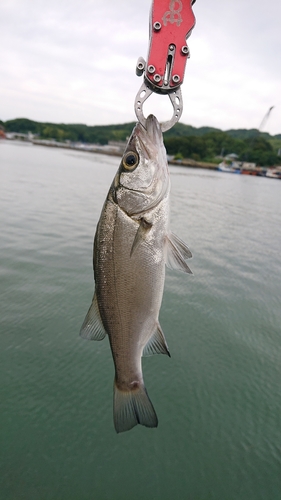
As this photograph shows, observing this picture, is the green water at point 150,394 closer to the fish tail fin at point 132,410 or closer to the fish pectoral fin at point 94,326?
the fish tail fin at point 132,410

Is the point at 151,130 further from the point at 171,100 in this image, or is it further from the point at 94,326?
the point at 94,326

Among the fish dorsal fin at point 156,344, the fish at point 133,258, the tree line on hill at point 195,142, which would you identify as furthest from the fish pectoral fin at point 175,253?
the tree line on hill at point 195,142

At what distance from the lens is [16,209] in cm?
1345

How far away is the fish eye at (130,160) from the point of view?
7.54 ft

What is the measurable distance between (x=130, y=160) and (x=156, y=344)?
1444 millimetres

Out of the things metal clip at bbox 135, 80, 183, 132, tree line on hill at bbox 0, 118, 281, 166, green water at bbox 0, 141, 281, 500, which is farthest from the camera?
tree line on hill at bbox 0, 118, 281, 166

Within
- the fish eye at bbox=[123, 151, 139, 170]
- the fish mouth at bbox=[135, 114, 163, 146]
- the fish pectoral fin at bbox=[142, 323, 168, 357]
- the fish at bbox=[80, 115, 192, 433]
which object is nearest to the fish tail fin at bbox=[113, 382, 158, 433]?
the fish at bbox=[80, 115, 192, 433]

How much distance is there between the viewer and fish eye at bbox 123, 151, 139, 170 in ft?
7.54

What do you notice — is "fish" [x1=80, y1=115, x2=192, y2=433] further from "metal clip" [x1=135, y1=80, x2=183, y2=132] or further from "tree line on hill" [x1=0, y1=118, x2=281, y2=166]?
"tree line on hill" [x1=0, y1=118, x2=281, y2=166]

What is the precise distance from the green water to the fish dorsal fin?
5.38 ft

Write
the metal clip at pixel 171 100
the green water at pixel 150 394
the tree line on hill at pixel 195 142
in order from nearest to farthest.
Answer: the metal clip at pixel 171 100 → the green water at pixel 150 394 → the tree line on hill at pixel 195 142

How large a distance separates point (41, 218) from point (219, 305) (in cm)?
842

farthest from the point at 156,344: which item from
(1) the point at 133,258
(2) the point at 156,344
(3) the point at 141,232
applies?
(3) the point at 141,232

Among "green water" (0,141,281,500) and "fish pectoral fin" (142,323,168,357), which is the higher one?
"fish pectoral fin" (142,323,168,357)
